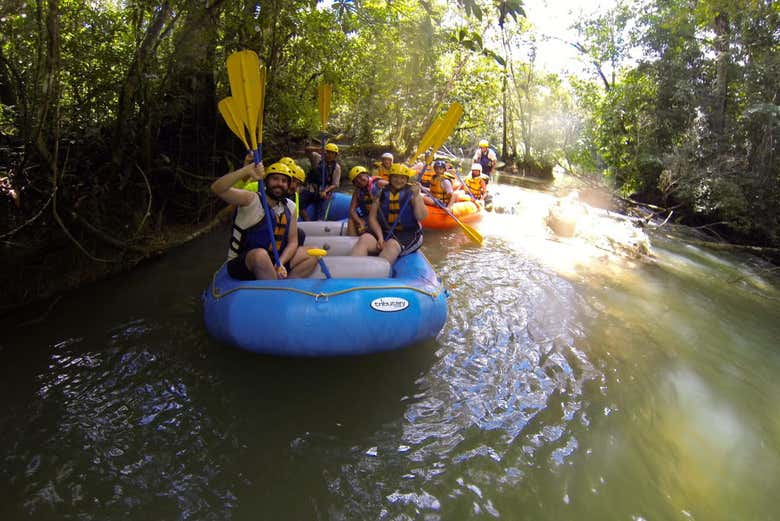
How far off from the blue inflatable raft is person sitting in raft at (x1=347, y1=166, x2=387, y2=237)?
175 cm

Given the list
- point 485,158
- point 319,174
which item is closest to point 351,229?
point 319,174

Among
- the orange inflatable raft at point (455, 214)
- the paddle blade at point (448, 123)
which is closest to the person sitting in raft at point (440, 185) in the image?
the orange inflatable raft at point (455, 214)

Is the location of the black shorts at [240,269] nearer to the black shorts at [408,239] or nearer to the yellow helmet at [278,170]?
the yellow helmet at [278,170]

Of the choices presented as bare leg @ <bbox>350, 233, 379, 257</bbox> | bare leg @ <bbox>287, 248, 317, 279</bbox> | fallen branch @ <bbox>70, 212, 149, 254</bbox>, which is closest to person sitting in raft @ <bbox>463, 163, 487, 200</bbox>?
bare leg @ <bbox>350, 233, 379, 257</bbox>

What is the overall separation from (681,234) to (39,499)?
1010cm

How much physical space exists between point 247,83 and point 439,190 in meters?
4.07

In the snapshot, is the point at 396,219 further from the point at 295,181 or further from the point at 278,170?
the point at 278,170

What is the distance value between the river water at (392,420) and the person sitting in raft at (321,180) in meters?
2.13

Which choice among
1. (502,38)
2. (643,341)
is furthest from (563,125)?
(643,341)

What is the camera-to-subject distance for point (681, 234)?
870 centimetres

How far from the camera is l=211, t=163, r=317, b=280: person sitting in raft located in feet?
9.69

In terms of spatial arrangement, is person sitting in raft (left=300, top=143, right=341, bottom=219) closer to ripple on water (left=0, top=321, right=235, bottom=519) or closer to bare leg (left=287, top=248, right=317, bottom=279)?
bare leg (left=287, top=248, right=317, bottom=279)

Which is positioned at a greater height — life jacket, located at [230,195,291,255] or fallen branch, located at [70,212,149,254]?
life jacket, located at [230,195,291,255]

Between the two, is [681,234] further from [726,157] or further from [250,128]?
[250,128]
